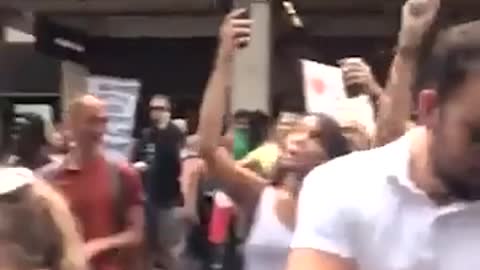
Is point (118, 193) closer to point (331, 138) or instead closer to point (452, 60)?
point (331, 138)

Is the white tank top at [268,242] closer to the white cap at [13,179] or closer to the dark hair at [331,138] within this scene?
the dark hair at [331,138]

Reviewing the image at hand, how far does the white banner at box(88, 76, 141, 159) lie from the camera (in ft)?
32.7

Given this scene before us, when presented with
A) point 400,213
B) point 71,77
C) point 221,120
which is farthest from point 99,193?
point 71,77

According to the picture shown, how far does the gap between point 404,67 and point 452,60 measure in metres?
1.75

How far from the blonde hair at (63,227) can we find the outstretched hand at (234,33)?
2.67 m

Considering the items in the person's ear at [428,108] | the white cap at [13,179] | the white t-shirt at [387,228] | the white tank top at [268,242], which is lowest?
the white tank top at [268,242]

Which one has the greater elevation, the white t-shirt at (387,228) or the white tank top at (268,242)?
the white t-shirt at (387,228)

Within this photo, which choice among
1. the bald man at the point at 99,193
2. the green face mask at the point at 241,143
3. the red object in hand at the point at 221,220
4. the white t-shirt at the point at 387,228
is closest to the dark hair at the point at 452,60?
the white t-shirt at the point at 387,228

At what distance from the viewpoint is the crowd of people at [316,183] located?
308 cm

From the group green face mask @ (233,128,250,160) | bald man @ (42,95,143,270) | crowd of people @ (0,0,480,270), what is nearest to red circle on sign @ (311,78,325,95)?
crowd of people @ (0,0,480,270)

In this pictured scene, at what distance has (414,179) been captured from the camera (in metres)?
3.21

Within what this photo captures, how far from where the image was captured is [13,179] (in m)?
3.20

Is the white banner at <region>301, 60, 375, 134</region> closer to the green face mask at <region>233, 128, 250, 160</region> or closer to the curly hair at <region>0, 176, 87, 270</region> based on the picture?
the green face mask at <region>233, 128, 250, 160</region>

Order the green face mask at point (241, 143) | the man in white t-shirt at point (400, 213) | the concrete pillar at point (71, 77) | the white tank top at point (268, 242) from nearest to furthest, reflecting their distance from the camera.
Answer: the man in white t-shirt at point (400, 213) → the white tank top at point (268, 242) → the green face mask at point (241, 143) → the concrete pillar at point (71, 77)
